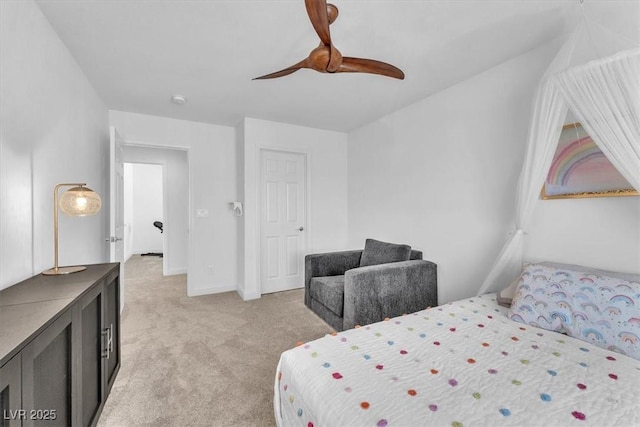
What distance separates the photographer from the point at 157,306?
133 inches

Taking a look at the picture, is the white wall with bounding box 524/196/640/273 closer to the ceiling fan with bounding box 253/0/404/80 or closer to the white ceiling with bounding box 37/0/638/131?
the white ceiling with bounding box 37/0/638/131

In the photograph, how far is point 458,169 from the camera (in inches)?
105

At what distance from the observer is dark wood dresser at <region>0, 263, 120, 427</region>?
0.80 m

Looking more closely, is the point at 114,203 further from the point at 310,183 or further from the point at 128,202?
the point at 128,202

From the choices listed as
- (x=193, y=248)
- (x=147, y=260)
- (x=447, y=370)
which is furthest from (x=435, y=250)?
(x=147, y=260)

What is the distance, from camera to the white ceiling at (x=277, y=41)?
5.50 ft

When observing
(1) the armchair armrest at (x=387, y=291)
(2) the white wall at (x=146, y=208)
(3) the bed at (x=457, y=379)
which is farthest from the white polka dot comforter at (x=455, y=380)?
(2) the white wall at (x=146, y=208)

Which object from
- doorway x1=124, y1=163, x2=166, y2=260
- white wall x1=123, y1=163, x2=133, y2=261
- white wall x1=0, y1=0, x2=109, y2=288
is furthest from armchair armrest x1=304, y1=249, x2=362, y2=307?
white wall x1=123, y1=163, x2=133, y2=261

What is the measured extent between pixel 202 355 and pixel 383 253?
193 centimetres

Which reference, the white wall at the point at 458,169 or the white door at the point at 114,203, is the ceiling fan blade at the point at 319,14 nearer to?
the white wall at the point at 458,169

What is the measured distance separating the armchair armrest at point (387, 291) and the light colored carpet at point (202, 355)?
0.54m

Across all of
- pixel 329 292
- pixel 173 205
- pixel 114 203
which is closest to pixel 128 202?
pixel 173 205

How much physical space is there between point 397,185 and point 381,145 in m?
0.64

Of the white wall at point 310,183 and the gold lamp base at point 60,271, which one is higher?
the white wall at point 310,183
